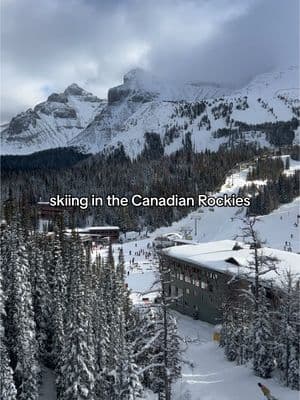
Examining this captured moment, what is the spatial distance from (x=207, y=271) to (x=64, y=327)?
26.8 metres

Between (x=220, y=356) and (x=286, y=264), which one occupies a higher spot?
(x=286, y=264)

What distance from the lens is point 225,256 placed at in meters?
68.1

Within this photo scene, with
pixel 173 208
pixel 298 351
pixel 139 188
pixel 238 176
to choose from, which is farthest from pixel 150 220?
pixel 298 351

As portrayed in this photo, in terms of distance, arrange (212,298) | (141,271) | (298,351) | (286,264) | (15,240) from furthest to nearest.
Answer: (141,271)
(212,298)
(286,264)
(15,240)
(298,351)

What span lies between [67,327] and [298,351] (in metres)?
16.5

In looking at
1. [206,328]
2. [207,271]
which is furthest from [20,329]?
[207,271]

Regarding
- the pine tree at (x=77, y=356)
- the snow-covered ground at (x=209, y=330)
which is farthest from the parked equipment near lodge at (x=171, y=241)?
the pine tree at (x=77, y=356)

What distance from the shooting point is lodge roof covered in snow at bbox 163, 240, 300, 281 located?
2380 inches

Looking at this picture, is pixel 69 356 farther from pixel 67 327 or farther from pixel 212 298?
pixel 212 298

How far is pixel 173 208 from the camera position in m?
159

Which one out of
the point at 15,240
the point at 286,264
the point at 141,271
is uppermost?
the point at 15,240

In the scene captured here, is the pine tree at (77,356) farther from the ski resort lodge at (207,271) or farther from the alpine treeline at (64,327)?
the ski resort lodge at (207,271)

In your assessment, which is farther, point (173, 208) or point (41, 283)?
point (173, 208)

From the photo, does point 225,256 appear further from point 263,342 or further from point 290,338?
point 263,342
